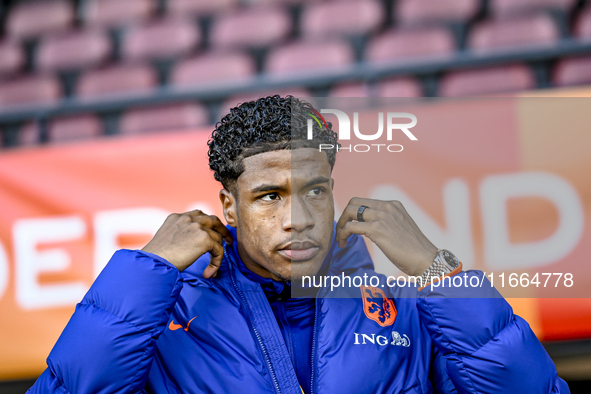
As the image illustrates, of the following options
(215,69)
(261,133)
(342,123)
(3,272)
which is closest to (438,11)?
(215,69)

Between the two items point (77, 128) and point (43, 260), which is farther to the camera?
point (77, 128)

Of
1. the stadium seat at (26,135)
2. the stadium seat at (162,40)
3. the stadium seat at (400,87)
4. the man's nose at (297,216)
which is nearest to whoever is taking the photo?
the man's nose at (297,216)

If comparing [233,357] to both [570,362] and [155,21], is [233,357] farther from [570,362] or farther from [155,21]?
[155,21]

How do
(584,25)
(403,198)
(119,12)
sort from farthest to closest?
(119,12) → (584,25) → (403,198)

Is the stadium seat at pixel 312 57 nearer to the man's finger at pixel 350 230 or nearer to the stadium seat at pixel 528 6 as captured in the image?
the stadium seat at pixel 528 6

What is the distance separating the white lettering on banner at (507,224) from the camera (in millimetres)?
1545

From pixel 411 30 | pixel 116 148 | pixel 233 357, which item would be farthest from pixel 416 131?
pixel 411 30

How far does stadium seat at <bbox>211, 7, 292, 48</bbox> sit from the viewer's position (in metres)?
2.93

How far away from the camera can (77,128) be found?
2545mm

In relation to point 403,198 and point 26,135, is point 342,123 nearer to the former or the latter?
point 403,198

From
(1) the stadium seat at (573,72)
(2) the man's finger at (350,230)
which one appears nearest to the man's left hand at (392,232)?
(2) the man's finger at (350,230)

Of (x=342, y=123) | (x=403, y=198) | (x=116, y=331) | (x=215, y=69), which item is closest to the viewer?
(x=116, y=331)

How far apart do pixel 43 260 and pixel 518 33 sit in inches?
97.3

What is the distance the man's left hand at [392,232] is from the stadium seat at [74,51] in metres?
2.49
